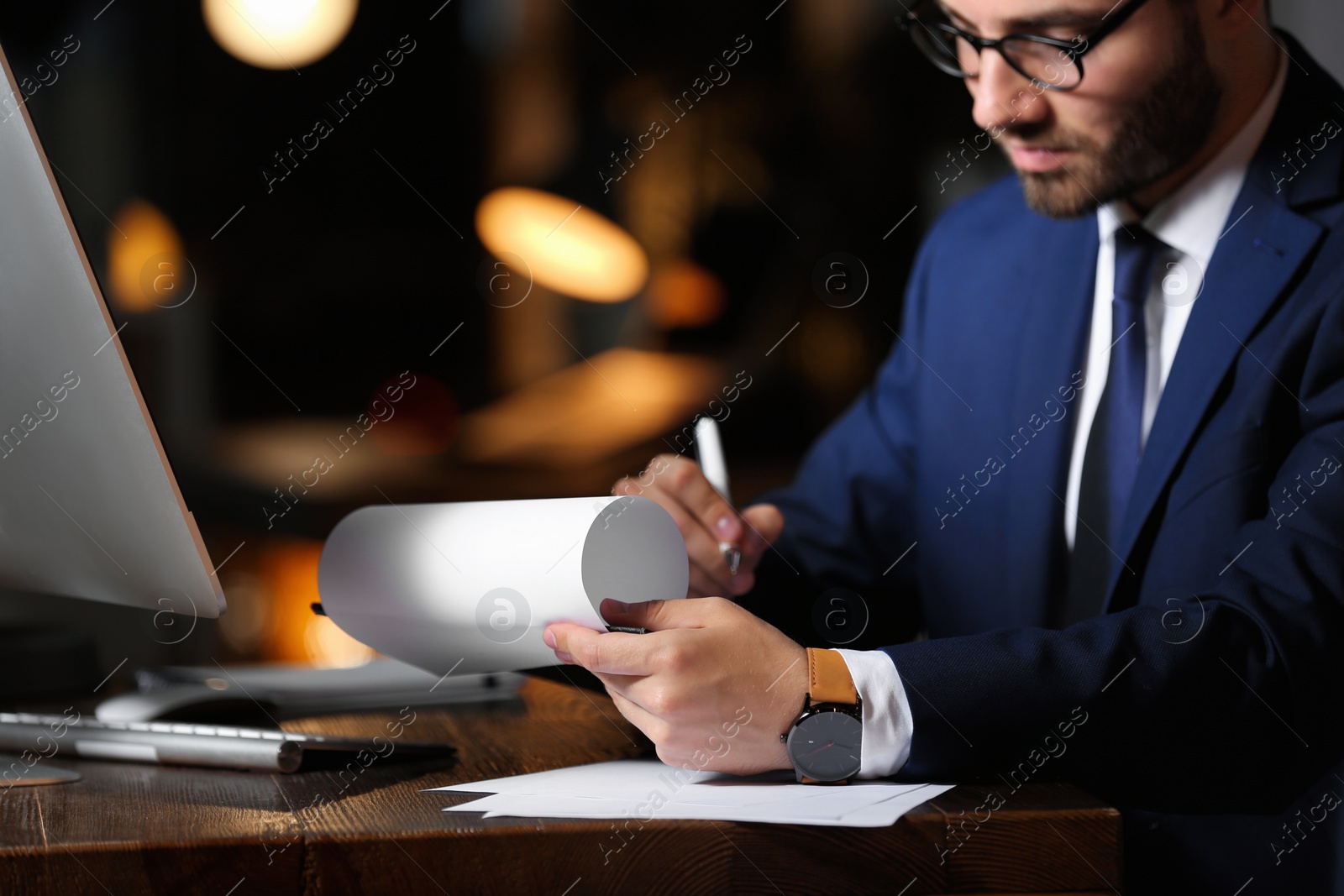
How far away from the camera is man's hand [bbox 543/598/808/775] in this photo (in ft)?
2.51

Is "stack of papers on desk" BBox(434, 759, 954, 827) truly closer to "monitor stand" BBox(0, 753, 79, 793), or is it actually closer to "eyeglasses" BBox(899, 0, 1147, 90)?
"monitor stand" BBox(0, 753, 79, 793)

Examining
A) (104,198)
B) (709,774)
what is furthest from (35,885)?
(104,198)

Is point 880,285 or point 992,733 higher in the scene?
point 880,285

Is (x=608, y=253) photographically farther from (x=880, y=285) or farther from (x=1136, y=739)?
(x=1136, y=739)

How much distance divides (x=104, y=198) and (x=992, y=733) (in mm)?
5049

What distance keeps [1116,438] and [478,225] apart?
4.18 m

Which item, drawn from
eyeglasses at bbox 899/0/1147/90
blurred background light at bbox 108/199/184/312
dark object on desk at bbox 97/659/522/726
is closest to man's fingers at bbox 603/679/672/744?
dark object on desk at bbox 97/659/522/726

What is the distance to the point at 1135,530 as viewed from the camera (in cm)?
122

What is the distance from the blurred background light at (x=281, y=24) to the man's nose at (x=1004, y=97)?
2.31m

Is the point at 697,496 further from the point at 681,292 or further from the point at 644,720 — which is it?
the point at 681,292

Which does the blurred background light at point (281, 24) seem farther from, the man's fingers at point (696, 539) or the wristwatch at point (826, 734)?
the wristwatch at point (826, 734)

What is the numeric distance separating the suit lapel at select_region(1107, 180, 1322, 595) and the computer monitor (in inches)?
37.1

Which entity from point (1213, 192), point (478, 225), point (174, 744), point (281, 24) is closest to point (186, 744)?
point (174, 744)

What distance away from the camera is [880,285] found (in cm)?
484
